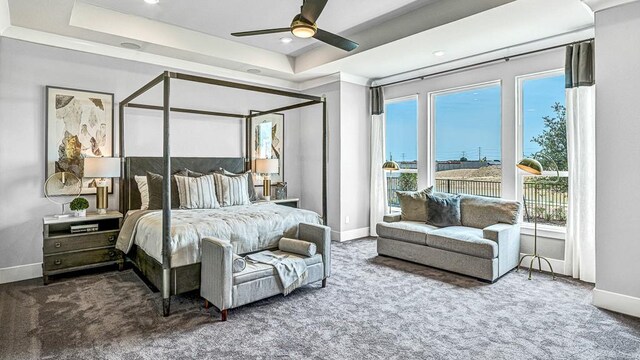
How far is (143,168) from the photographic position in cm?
474

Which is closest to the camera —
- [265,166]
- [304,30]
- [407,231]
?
[304,30]

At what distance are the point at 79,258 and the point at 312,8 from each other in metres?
3.76

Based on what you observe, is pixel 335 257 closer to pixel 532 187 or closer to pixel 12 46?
pixel 532 187

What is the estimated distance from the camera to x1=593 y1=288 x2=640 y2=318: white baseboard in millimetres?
3033

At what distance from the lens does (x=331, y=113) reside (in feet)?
20.2

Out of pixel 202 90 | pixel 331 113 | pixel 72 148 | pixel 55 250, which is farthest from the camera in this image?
pixel 331 113

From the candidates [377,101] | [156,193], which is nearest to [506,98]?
[377,101]

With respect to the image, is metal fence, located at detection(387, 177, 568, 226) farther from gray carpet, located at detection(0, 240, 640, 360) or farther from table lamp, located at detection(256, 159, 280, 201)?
table lamp, located at detection(256, 159, 280, 201)

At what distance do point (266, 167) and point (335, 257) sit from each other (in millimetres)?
1905

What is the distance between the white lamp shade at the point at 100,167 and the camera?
408 centimetres

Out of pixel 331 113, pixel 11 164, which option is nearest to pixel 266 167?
pixel 331 113

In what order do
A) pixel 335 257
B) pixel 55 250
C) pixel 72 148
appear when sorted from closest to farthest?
pixel 55 250 < pixel 72 148 < pixel 335 257

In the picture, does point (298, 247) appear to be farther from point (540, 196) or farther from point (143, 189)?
point (540, 196)

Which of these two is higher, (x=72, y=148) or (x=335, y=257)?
(x=72, y=148)
